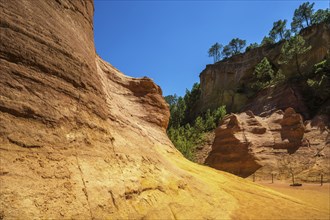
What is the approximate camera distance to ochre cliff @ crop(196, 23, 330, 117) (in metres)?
42.8

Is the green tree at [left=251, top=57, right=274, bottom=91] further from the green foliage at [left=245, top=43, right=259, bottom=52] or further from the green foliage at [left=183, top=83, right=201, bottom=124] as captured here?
the green foliage at [left=183, top=83, right=201, bottom=124]

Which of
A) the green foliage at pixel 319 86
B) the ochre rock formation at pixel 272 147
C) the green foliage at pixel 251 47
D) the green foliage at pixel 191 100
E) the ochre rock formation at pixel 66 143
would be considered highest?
the green foliage at pixel 251 47

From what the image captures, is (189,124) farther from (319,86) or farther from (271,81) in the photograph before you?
(319,86)

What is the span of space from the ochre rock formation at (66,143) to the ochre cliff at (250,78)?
33.8 meters

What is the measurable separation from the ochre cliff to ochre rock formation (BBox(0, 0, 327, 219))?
111ft

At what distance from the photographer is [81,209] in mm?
5836

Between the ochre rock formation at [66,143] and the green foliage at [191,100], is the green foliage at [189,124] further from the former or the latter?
the ochre rock formation at [66,143]

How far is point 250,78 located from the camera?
6000 cm

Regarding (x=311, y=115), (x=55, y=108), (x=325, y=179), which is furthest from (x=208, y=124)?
(x=55, y=108)

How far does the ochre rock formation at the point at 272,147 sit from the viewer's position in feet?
89.9

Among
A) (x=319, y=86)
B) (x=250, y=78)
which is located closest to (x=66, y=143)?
(x=319, y=86)

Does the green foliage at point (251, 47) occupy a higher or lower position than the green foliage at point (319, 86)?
higher

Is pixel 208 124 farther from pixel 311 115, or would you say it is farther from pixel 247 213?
pixel 247 213

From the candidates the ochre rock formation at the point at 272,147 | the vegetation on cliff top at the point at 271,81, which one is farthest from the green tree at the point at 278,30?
the ochre rock formation at the point at 272,147
